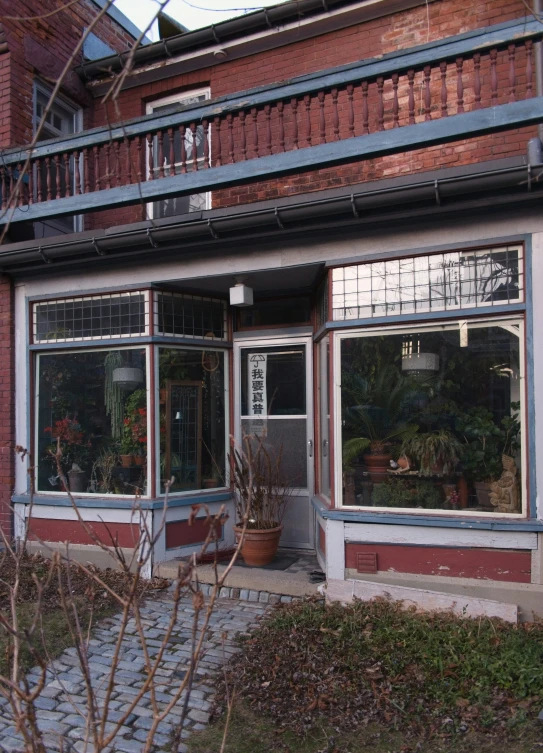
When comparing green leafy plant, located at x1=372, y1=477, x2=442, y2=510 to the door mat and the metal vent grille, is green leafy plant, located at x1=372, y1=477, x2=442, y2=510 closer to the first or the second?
the metal vent grille

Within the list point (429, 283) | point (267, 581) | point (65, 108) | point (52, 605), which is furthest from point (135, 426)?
point (65, 108)

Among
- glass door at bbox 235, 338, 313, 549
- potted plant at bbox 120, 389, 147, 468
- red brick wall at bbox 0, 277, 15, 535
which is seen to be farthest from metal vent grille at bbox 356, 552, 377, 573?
red brick wall at bbox 0, 277, 15, 535

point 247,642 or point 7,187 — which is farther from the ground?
point 7,187

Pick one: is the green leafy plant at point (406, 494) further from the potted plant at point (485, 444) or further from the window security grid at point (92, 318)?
the window security grid at point (92, 318)

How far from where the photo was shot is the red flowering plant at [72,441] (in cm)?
731

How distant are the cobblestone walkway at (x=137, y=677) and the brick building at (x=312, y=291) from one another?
40.0 inches

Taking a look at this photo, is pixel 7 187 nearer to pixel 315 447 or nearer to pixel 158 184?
pixel 158 184

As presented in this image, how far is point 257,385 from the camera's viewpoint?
746cm

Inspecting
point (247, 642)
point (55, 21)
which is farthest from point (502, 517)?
point (55, 21)

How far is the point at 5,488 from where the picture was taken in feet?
24.0

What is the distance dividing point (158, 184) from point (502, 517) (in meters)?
4.49

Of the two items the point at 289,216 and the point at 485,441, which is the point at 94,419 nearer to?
the point at 289,216

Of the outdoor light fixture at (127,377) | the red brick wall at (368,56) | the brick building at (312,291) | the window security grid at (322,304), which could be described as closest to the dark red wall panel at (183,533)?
the brick building at (312,291)

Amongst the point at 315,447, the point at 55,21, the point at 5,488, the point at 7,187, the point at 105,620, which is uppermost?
the point at 55,21
